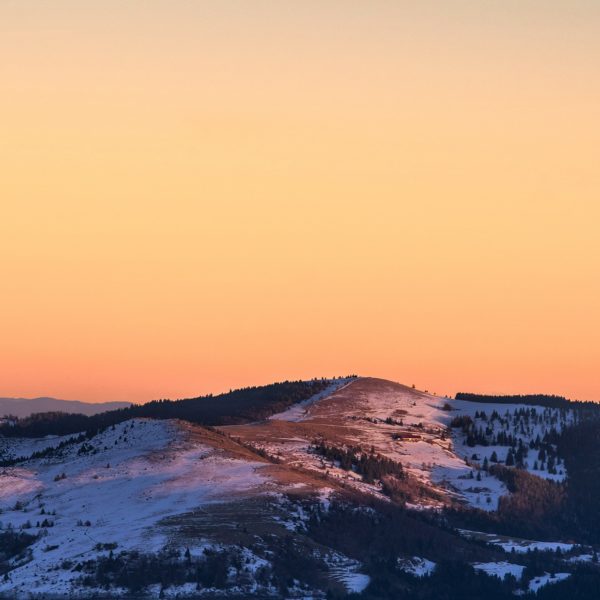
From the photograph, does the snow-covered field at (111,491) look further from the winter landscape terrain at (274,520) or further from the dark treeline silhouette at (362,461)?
the dark treeline silhouette at (362,461)

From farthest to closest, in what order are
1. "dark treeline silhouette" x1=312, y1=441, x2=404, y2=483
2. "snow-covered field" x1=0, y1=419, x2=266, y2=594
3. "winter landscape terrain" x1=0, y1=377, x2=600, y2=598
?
"dark treeline silhouette" x1=312, y1=441, x2=404, y2=483 < "snow-covered field" x1=0, y1=419, x2=266, y2=594 < "winter landscape terrain" x1=0, y1=377, x2=600, y2=598

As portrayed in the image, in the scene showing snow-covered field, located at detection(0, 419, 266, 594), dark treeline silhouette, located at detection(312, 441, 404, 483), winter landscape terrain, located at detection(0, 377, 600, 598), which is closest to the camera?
winter landscape terrain, located at detection(0, 377, 600, 598)

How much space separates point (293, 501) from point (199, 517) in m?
12.1

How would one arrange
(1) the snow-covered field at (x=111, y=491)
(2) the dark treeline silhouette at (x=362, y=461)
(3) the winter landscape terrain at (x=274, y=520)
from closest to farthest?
(3) the winter landscape terrain at (x=274, y=520), (1) the snow-covered field at (x=111, y=491), (2) the dark treeline silhouette at (x=362, y=461)

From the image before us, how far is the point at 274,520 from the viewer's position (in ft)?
492

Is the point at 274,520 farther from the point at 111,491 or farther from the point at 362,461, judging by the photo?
the point at 362,461

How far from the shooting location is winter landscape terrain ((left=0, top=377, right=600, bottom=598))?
442 ft

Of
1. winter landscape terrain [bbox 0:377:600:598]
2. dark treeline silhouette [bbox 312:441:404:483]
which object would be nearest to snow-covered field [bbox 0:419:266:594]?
winter landscape terrain [bbox 0:377:600:598]

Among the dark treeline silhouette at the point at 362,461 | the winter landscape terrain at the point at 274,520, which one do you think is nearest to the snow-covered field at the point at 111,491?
the winter landscape terrain at the point at 274,520

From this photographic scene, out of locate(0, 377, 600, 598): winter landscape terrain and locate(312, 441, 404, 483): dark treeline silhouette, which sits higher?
locate(312, 441, 404, 483): dark treeline silhouette

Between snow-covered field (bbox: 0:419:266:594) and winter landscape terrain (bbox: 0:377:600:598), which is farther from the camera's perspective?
snow-covered field (bbox: 0:419:266:594)

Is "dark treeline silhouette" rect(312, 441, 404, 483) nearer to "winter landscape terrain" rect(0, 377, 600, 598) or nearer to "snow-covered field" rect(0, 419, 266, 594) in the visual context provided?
"winter landscape terrain" rect(0, 377, 600, 598)

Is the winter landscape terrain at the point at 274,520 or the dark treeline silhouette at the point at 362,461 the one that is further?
the dark treeline silhouette at the point at 362,461

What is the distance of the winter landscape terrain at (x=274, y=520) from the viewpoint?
13475cm
